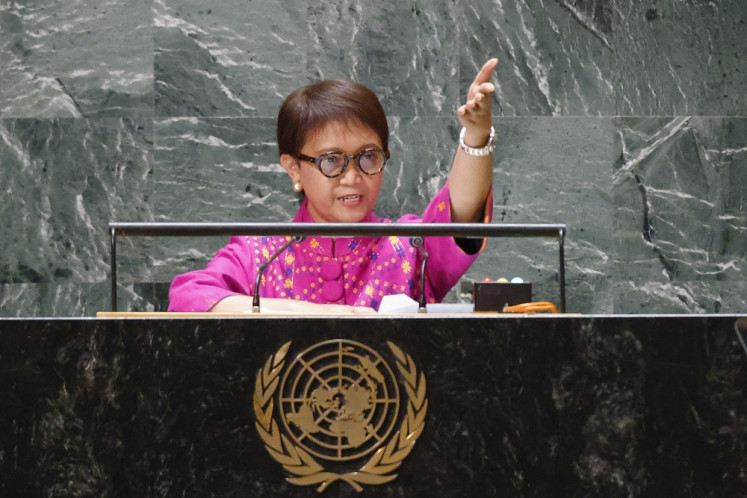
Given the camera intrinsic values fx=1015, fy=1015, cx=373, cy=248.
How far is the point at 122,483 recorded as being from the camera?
4.56 ft

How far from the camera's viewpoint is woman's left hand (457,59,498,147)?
1807 mm

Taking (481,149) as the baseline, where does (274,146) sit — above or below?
above

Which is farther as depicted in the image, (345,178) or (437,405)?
(345,178)

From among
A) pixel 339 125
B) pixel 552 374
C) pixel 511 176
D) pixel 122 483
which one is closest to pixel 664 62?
pixel 511 176

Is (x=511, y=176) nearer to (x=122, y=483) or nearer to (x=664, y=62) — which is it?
(x=664, y=62)

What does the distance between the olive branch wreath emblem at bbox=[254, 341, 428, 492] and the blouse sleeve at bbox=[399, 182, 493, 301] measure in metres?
0.81

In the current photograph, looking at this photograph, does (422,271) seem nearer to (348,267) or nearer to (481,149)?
Result: (481,149)

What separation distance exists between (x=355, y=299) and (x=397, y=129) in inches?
63.3

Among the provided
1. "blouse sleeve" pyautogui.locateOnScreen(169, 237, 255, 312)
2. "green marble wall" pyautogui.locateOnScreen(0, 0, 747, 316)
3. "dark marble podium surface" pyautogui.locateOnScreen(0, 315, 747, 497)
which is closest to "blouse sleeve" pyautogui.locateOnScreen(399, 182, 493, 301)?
"blouse sleeve" pyautogui.locateOnScreen(169, 237, 255, 312)

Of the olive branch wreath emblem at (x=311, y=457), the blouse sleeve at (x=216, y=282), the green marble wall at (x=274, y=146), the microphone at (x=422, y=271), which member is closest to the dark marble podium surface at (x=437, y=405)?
the olive branch wreath emblem at (x=311, y=457)

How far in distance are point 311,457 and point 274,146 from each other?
2477 millimetres

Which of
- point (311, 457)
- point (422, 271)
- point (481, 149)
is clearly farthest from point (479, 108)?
point (311, 457)

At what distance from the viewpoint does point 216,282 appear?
2.14 metres

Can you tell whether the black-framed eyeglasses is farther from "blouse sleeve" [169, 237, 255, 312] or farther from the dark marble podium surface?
the dark marble podium surface
